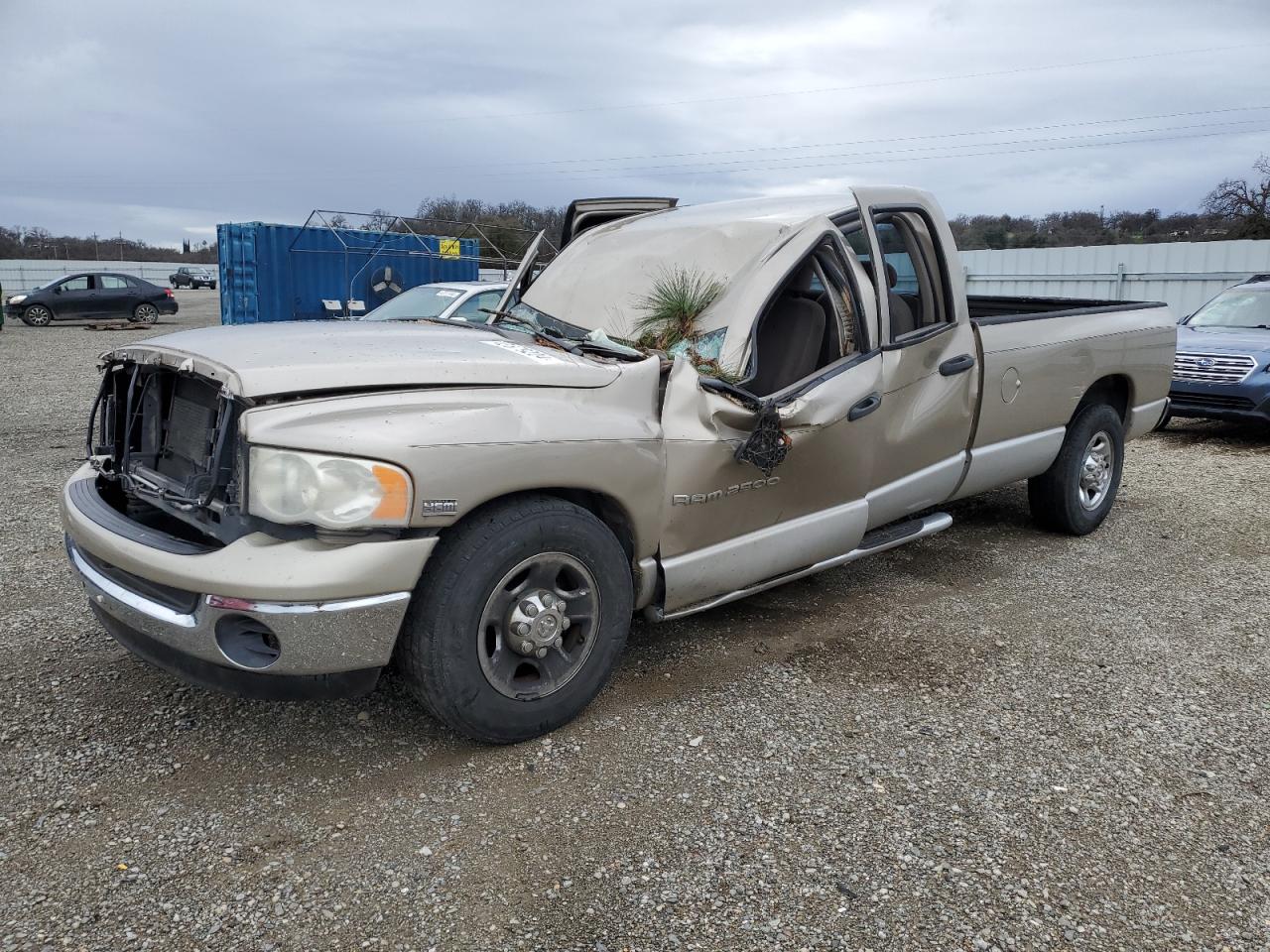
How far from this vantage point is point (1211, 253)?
19578mm

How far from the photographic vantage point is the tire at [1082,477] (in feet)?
18.9

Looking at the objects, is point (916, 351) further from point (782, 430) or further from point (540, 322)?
point (540, 322)

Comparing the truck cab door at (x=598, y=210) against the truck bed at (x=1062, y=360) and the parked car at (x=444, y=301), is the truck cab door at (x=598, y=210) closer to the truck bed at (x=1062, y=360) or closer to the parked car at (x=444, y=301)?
the truck bed at (x=1062, y=360)

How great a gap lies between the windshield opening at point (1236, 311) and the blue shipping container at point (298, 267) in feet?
48.5

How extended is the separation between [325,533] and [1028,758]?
2424 millimetres

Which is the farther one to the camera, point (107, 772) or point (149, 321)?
point (149, 321)

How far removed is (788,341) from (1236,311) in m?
9.14

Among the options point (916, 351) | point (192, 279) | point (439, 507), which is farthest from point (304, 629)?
point (192, 279)

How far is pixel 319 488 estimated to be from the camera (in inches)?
108

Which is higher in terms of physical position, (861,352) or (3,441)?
(861,352)

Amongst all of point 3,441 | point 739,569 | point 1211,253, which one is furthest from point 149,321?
point 739,569

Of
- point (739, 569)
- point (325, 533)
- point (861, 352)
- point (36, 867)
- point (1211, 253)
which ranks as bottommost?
point (36, 867)

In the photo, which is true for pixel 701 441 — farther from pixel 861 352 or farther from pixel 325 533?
pixel 325 533

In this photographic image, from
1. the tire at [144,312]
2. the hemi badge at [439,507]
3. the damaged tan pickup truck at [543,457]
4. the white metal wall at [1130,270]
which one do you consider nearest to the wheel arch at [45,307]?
the tire at [144,312]
